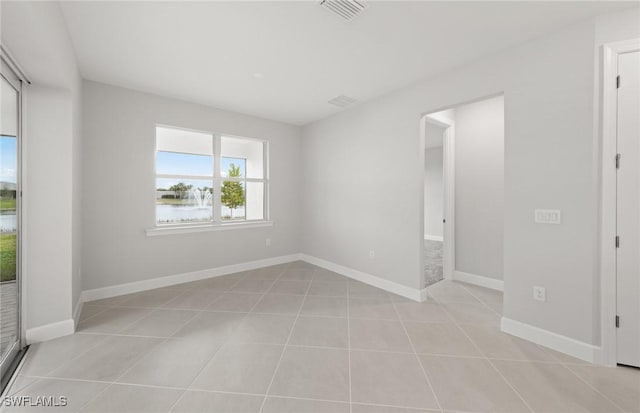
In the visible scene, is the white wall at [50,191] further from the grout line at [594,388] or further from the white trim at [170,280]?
the grout line at [594,388]

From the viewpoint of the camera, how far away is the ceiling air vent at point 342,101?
3.65 metres

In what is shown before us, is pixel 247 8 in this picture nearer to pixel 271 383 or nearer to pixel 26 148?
pixel 26 148

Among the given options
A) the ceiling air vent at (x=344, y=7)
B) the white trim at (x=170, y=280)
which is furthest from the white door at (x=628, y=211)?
the white trim at (x=170, y=280)

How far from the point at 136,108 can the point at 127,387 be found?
3.27m

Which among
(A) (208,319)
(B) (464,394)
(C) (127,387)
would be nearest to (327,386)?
(B) (464,394)

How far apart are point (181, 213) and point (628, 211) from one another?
4910 millimetres

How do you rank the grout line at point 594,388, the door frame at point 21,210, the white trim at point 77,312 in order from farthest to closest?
the white trim at point 77,312
the door frame at point 21,210
the grout line at point 594,388

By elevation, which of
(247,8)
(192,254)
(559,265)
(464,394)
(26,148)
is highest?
(247,8)

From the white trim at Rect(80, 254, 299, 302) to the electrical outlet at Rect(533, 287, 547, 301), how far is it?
3767mm

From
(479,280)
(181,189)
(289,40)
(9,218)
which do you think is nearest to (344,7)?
(289,40)

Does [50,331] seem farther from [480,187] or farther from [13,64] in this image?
[480,187]

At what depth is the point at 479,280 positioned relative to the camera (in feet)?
12.2

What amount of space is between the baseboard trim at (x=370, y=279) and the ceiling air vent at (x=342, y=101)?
261cm

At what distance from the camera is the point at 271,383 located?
1725mm
